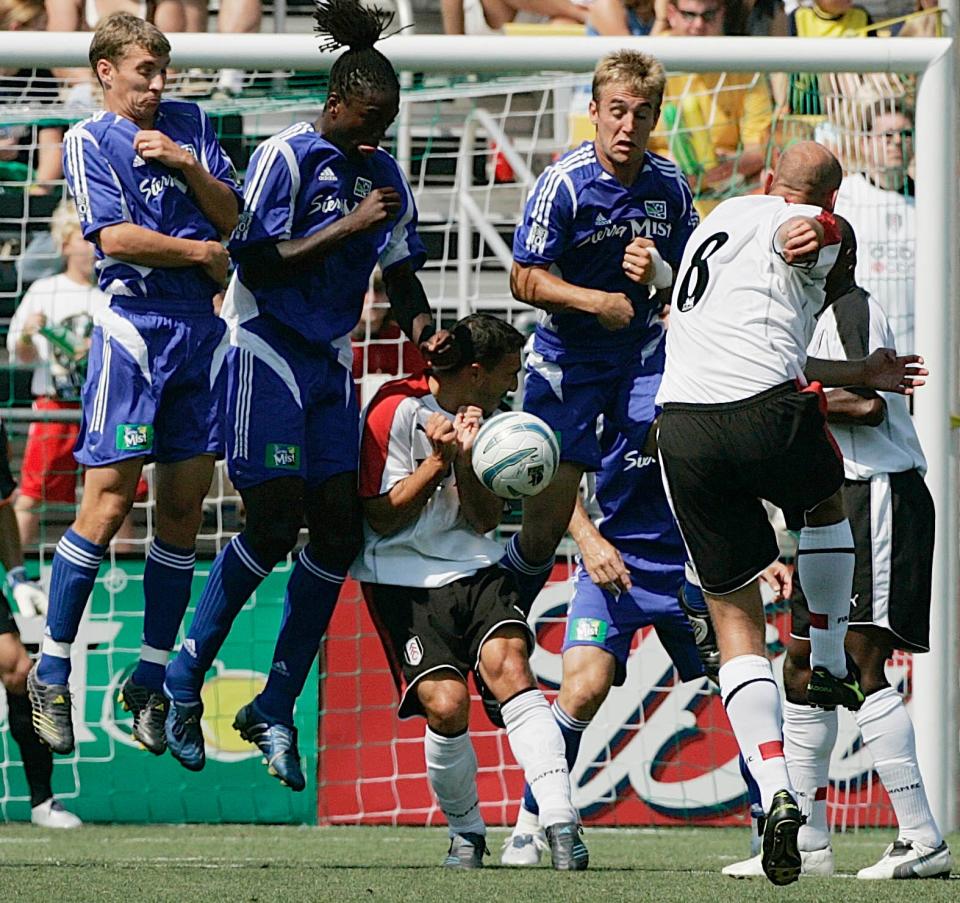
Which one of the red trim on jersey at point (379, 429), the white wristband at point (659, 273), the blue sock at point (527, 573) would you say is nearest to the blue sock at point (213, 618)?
the red trim on jersey at point (379, 429)

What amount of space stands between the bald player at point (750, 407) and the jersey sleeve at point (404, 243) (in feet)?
5.77

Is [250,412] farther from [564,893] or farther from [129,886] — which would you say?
[564,893]

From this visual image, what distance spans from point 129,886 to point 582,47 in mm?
4105

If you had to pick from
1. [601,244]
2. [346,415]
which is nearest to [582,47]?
[601,244]

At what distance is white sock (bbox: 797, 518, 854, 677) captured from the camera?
572cm

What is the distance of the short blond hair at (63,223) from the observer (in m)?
9.93

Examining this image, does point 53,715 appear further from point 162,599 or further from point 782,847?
point 782,847

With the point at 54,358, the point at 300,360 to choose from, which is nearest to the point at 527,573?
the point at 300,360

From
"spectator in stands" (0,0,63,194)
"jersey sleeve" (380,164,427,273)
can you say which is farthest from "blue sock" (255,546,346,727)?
"spectator in stands" (0,0,63,194)

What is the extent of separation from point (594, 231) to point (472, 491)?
125 centimetres

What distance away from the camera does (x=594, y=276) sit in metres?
7.18

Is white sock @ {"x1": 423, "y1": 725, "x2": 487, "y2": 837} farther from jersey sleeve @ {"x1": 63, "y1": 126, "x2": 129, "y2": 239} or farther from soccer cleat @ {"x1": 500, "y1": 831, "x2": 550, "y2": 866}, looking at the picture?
jersey sleeve @ {"x1": 63, "y1": 126, "x2": 129, "y2": 239}

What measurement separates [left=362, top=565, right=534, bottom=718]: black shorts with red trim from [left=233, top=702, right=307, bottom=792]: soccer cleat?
54 centimetres

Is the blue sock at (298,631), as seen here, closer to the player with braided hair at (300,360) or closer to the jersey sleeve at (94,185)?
the player with braided hair at (300,360)
